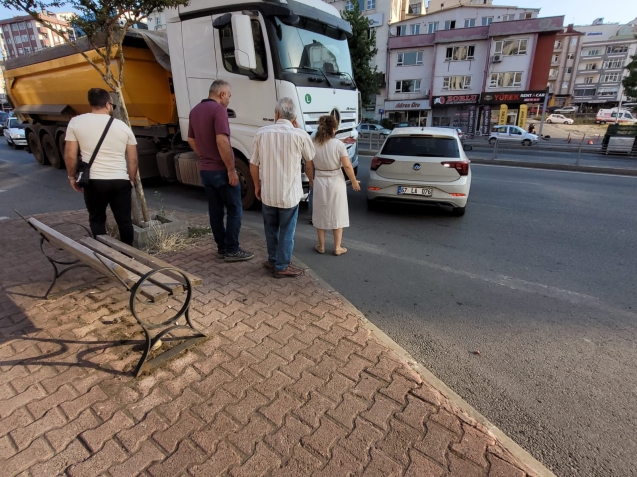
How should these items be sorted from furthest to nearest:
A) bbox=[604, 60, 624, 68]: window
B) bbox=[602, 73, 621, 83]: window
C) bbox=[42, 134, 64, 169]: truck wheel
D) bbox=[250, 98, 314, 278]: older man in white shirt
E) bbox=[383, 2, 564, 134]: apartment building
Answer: bbox=[604, 60, 624, 68]: window < bbox=[602, 73, 621, 83]: window < bbox=[383, 2, 564, 134]: apartment building < bbox=[42, 134, 64, 169]: truck wheel < bbox=[250, 98, 314, 278]: older man in white shirt

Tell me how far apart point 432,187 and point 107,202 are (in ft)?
15.6

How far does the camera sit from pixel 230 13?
221 inches

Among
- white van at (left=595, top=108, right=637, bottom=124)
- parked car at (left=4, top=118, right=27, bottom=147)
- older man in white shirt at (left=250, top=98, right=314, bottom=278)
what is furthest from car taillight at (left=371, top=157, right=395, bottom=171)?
white van at (left=595, top=108, right=637, bottom=124)

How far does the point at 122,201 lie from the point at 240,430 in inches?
112

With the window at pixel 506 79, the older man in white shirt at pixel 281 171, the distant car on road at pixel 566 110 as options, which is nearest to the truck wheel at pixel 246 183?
the older man in white shirt at pixel 281 171

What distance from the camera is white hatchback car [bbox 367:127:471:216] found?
20.0 feet

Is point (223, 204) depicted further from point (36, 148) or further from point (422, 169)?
point (36, 148)

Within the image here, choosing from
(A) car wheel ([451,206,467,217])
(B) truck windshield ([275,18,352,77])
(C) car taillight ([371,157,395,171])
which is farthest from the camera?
(A) car wheel ([451,206,467,217])

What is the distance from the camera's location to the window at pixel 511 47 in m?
35.0

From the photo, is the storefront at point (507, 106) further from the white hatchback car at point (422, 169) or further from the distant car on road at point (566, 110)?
the white hatchback car at point (422, 169)

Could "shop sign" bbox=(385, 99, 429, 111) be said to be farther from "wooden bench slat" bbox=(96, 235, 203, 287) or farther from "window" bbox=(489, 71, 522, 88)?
"wooden bench slat" bbox=(96, 235, 203, 287)

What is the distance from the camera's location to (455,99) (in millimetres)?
37906

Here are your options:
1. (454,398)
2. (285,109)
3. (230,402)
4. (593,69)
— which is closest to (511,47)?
(285,109)

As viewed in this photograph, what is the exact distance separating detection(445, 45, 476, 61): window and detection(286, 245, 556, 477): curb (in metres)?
41.2
